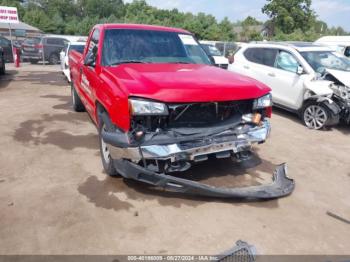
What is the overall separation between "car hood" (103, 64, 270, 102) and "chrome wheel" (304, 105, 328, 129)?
145 inches

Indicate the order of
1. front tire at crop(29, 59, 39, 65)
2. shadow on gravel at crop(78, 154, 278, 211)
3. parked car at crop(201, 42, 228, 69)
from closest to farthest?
shadow on gravel at crop(78, 154, 278, 211) → parked car at crop(201, 42, 228, 69) → front tire at crop(29, 59, 39, 65)

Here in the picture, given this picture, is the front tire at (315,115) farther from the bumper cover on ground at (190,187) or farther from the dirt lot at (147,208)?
the bumper cover on ground at (190,187)

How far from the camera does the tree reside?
53084 millimetres

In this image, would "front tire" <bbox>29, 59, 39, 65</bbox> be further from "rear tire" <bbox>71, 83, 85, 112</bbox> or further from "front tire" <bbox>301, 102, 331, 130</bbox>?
"front tire" <bbox>301, 102, 331, 130</bbox>

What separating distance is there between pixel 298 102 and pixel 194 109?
Answer: 4.81 metres

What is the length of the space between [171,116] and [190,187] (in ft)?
2.70

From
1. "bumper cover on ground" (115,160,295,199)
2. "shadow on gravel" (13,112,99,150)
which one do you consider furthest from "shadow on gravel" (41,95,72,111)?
"bumper cover on ground" (115,160,295,199)

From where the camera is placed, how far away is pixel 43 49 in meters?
21.1

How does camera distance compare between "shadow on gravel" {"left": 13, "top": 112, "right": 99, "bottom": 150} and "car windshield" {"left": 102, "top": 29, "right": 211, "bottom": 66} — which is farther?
"shadow on gravel" {"left": 13, "top": 112, "right": 99, "bottom": 150}

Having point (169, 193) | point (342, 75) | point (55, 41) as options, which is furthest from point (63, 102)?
point (55, 41)

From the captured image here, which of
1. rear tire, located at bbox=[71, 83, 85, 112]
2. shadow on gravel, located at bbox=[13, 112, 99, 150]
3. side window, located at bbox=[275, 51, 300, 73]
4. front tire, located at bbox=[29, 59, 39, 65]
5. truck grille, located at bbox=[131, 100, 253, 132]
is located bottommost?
front tire, located at bbox=[29, 59, 39, 65]

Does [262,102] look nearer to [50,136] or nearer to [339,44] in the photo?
[50,136]

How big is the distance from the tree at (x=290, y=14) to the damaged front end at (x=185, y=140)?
54360mm

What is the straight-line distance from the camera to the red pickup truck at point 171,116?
11.7 ft
